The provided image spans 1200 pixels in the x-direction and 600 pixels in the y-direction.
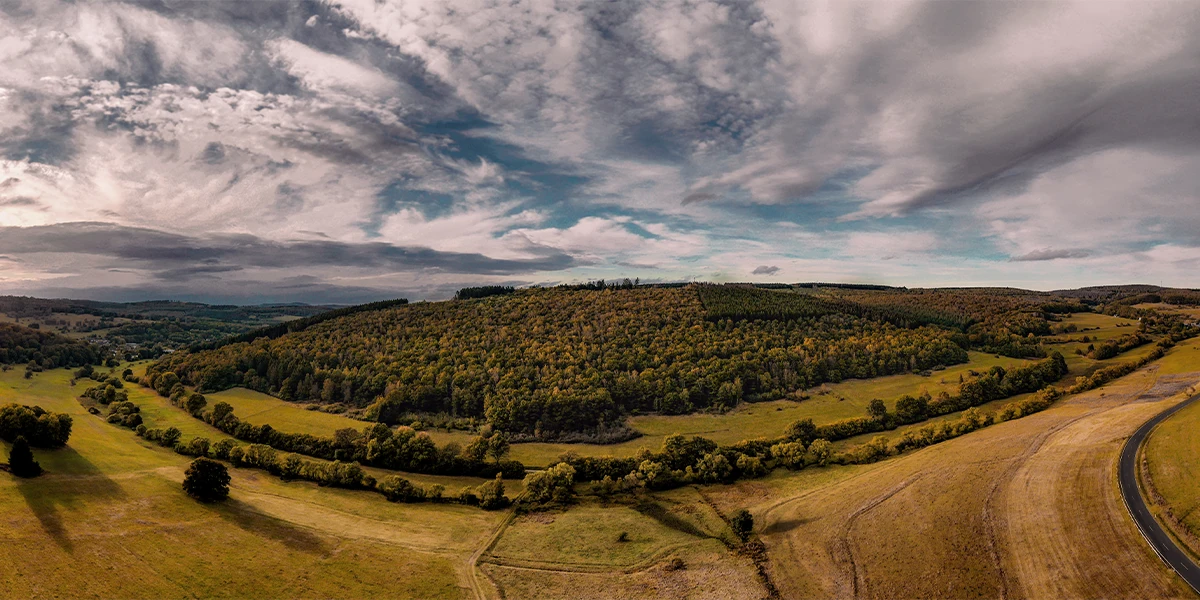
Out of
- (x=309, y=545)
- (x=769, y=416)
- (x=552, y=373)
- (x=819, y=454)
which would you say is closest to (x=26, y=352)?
(x=552, y=373)

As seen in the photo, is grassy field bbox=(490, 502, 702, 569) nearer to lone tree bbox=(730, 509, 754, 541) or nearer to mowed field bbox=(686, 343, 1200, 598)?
lone tree bbox=(730, 509, 754, 541)

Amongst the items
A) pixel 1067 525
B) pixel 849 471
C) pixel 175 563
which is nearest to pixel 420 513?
pixel 175 563

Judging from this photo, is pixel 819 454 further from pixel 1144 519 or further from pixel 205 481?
pixel 205 481

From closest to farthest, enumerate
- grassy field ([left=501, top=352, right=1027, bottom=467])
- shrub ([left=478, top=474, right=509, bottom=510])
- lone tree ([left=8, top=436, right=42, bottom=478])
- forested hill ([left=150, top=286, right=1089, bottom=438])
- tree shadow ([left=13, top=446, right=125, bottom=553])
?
1. tree shadow ([left=13, top=446, right=125, bottom=553])
2. lone tree ([left=8, top=436, right=42, bottom=478])
3. shrub ([left=478, top=474, right=509, bottom=510])
4. grassy field ([left=501, top=352, right=1027, bottom=467])
5. forested hill ([left=150, top=286, right=1089, bottom=438])

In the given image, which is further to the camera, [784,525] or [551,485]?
[551,485]

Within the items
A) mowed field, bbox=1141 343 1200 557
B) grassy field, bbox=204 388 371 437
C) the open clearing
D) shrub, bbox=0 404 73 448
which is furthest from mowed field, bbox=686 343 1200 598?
shrub, bbox=0 404 73 448

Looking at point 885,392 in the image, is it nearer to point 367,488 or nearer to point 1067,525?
point 1067,525
